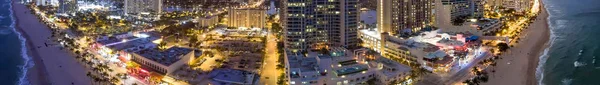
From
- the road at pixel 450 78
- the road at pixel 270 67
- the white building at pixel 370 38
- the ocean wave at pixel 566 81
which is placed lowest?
the ocean wave at pixel 566 81

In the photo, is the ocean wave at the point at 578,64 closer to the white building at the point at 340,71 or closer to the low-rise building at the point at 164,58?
the white building at the point at 340,71

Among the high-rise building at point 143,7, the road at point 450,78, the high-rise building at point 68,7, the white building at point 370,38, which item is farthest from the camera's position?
the high-rise building at point 68,7

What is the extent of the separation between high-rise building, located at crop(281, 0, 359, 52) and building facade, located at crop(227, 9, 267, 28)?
22.0 m

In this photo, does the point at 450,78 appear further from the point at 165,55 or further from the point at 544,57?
the point at 165,55

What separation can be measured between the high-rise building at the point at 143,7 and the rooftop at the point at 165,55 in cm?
3618

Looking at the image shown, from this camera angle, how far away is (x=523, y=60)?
39219 mm

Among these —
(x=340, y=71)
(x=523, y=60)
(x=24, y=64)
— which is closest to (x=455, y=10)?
(x=523, y=60)

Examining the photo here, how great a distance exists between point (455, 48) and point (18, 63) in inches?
1443

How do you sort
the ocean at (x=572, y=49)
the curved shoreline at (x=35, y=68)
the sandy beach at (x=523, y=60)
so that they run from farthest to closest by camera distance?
the ocean at (x=572, y=49) → the curved shoreline at (x=35, y=68) → the sandy beach at (x=523, y=60)

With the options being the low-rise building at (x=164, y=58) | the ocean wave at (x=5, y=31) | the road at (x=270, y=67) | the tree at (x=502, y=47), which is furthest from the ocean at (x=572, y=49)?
the ocean wave at (x=5, y=31)

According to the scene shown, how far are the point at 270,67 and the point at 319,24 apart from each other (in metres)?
5.63

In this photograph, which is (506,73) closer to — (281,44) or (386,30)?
(386,30)

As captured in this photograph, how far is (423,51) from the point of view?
37094mm

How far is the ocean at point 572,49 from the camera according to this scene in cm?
3528
